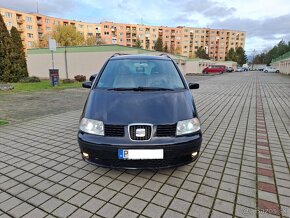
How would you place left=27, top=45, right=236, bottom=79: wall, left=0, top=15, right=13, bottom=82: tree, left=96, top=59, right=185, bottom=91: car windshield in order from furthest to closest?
left=27, top=45, right=236, bottom=79: wall → left=0, top=15, right=13, bottom=82: tree → left=96, top=59, right=185, bottom=91: car windshield

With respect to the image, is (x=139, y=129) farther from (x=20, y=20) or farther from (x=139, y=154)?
(x=20, y=20)

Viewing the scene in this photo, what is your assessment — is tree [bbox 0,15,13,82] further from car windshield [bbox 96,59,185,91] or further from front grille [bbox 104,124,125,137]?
front grille [bbox 104,124,125,137]

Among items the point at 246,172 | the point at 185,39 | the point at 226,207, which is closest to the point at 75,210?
the point at 226,207

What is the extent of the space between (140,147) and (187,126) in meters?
0.71

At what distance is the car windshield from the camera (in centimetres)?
342

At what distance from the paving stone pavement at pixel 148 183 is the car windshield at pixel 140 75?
136 cm

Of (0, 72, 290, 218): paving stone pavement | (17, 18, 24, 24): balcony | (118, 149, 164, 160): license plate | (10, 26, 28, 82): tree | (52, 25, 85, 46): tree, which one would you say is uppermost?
(17, 18, 24, 24): balcony

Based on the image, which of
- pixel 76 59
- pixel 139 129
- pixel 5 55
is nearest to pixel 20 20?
pixel 76 59

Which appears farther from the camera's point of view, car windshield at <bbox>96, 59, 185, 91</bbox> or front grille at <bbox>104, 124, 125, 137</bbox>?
car windshield at <bbox>96, 59, 185, 91</bbox>

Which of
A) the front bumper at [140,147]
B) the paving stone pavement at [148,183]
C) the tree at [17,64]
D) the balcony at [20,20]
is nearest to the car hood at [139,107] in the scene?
the front bumper at [140,147]

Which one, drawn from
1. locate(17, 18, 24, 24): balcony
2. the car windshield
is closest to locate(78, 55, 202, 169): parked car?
the car windshield

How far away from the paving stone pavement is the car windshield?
136cm

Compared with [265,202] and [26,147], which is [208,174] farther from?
[26,147]

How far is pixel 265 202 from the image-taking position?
2.41 meters
